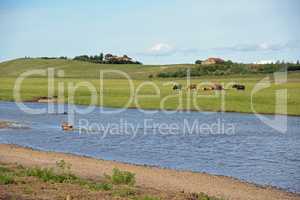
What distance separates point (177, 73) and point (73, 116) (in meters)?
60.1

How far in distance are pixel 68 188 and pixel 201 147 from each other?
13.9 metres

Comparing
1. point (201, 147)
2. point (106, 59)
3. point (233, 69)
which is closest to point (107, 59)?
point (106, 59)

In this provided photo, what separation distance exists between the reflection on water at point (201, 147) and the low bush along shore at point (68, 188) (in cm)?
543

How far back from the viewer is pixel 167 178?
2088 cm

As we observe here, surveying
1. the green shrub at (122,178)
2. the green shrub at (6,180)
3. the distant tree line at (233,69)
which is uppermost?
the distant tree line at (233,69)

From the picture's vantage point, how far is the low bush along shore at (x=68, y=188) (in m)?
15.0

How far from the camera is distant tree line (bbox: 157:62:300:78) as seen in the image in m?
103

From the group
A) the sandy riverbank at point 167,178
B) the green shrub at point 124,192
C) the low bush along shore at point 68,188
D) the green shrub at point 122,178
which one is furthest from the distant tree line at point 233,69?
the green shrub at point 124,192

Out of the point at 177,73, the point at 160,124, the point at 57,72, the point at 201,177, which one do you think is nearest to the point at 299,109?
the point at 160,124

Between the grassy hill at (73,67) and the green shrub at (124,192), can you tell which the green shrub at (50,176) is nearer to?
the green shrub at (124,192)
